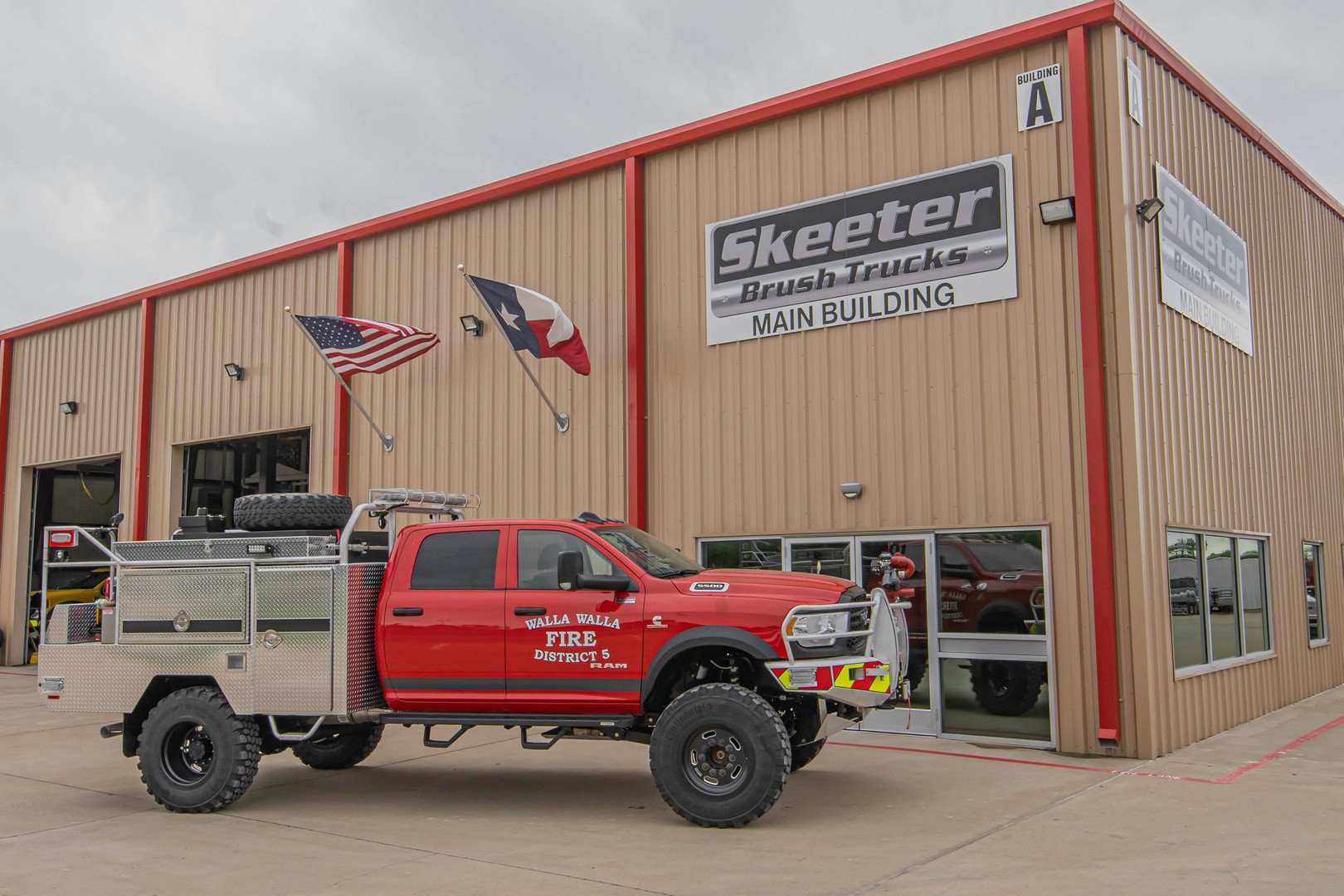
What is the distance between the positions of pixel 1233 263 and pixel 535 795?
10.5m

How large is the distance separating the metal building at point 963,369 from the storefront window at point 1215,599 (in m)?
0.06

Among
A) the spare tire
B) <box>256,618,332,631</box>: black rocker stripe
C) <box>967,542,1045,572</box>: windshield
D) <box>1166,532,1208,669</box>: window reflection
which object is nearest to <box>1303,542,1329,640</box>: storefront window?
<box>1166,532,1208,669</box>: window reflection

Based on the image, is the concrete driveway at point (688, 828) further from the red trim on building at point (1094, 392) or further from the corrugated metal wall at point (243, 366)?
the corrugated metal wall at point (243, 366)

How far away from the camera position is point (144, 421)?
1955 centimetres

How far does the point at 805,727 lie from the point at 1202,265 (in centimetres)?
778

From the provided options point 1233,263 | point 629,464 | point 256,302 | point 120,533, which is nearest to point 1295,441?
point 1233,263

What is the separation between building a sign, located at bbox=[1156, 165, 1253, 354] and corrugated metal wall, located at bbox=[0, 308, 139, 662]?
661 inches

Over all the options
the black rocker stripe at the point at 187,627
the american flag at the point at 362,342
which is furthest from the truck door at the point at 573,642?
the american flag at the point at 362,342

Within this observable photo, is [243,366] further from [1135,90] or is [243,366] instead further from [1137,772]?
[1137,772]

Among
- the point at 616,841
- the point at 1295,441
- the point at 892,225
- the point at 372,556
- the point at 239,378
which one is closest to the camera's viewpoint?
the point at 616,841

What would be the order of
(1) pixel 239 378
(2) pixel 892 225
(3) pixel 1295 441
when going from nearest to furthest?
(2) pixel 892 225 → (3) pixel 1295 441 → (1) pixel 239 378

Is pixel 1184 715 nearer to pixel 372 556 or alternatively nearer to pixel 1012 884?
pixel 1012 884

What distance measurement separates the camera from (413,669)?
8.28 m

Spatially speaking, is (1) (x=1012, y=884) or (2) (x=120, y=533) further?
(2) (x=120, y=533)
